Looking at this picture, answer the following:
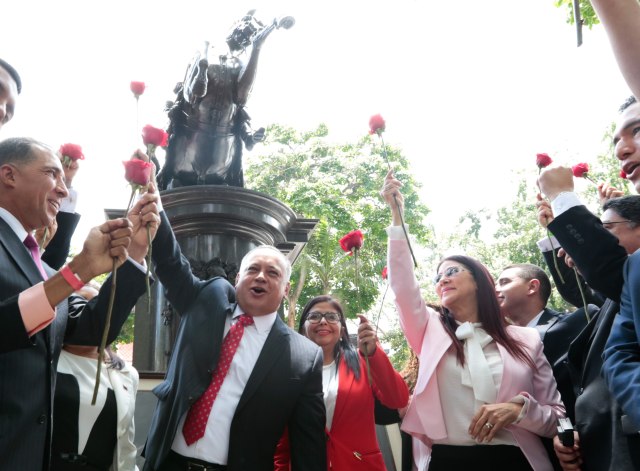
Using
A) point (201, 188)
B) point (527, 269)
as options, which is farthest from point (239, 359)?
point (201, 188)

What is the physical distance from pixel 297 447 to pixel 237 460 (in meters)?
0.38

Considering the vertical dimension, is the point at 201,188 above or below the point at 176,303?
above

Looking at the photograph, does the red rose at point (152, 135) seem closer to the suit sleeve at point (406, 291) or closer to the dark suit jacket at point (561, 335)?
the suit sleeve at point (406, 291)

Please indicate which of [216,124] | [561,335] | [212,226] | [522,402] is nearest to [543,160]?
[561,335]

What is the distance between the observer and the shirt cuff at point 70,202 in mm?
3282

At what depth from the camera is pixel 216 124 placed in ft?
22.1

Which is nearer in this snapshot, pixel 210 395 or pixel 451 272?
pixel 210 395

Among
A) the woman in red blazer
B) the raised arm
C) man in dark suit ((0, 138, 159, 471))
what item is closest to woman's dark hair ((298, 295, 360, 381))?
the woman in red blazer

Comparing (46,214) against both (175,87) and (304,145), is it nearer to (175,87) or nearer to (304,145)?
(175,87)

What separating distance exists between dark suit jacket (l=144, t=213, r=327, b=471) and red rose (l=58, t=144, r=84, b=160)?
52cm

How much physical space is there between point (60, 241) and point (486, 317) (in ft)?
7.52

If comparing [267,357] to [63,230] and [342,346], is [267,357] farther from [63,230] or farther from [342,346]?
[63,230]

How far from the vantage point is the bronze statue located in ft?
21.6

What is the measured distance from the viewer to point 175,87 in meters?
7.01
